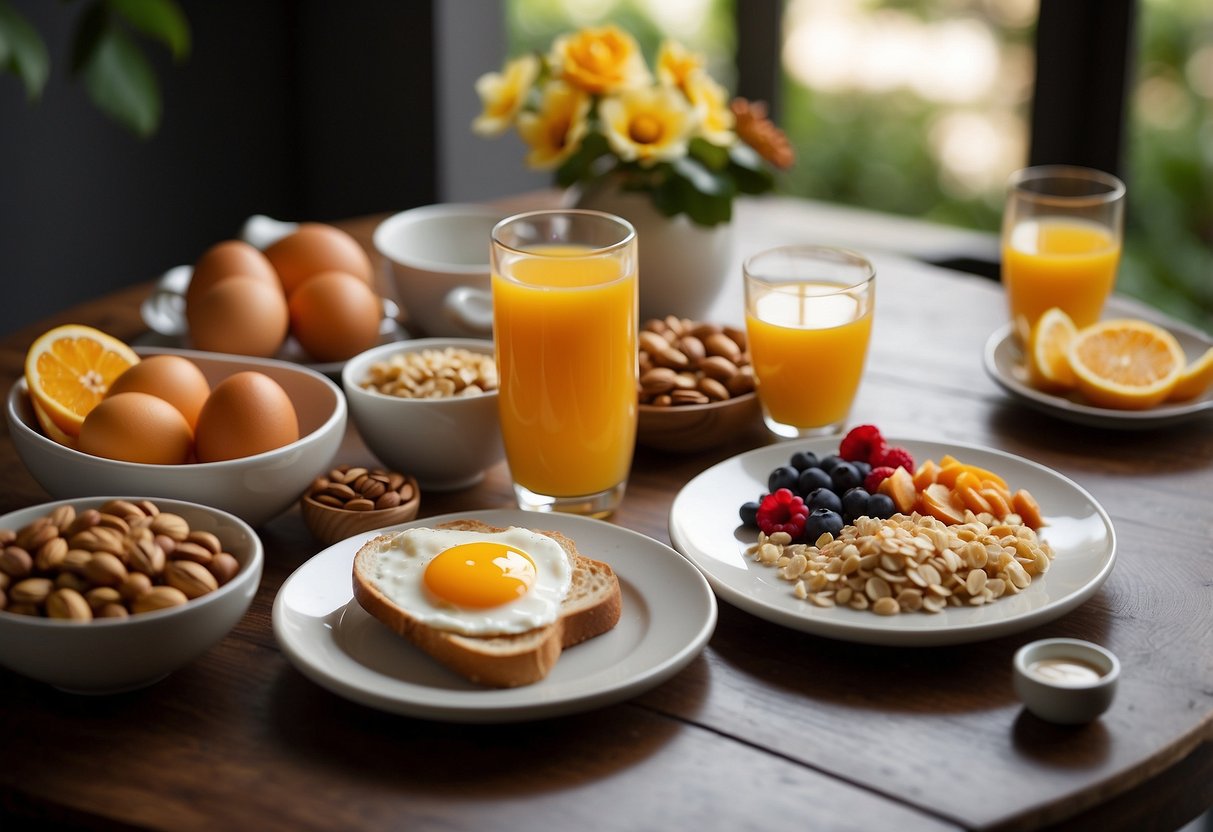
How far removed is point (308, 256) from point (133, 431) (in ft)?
1.71

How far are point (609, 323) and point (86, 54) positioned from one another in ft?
1.88

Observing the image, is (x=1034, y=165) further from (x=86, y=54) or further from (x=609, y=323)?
(x=86, y=54)

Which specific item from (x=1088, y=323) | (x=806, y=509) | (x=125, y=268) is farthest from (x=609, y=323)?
(x=125, y=268)

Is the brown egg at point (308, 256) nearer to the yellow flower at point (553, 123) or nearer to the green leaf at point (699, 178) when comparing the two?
the yellow flower at point (553, 123)

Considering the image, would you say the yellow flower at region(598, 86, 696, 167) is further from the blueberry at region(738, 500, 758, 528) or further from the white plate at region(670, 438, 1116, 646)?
the blueberry at region(738, 500, 758, 528)

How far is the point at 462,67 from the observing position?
3.20 m

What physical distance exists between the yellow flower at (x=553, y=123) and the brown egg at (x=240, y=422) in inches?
23.0

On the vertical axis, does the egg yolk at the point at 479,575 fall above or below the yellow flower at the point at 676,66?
below

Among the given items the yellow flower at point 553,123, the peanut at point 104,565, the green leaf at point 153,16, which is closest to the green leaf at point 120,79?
the green leaf at point 153,16

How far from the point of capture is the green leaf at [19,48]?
783mm

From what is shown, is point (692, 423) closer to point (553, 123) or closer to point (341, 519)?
point (341, 519)

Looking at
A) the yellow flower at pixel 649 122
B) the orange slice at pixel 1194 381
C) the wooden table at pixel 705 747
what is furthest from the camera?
the yellow flower at pixel 649 122

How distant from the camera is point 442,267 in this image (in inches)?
66.2

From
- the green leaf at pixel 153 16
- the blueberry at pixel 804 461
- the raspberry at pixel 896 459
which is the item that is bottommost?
the blueberry at pixel 804 461
